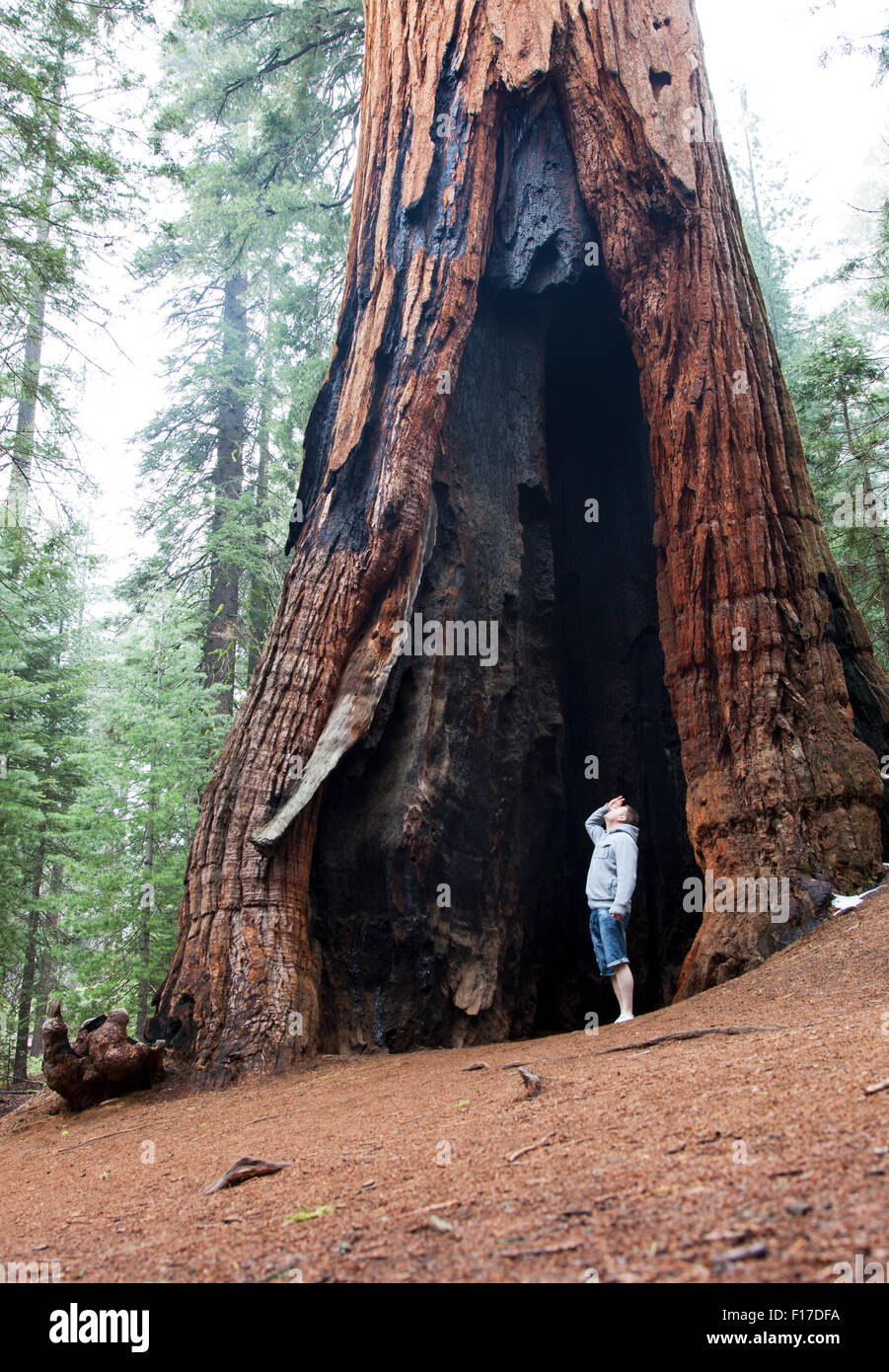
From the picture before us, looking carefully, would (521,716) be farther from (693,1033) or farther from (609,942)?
(693,1033)

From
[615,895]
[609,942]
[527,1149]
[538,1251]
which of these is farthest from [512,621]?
[538,1251]

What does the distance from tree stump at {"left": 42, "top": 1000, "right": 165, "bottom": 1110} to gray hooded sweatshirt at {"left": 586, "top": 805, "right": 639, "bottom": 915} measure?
3.36 m

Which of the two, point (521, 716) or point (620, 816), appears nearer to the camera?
point (620, 816)

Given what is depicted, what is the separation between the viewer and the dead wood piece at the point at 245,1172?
A: 290cm

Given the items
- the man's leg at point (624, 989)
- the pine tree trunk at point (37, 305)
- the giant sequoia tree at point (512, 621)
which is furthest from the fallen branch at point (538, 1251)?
the pine tree trunk at point (37, 305)

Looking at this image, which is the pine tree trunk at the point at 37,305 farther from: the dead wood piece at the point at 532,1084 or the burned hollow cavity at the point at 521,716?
the dead wood piece at the point at 532,1084

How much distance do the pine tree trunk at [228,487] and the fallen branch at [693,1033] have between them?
31.3 feet

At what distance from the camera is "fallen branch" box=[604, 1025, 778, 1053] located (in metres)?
3.69

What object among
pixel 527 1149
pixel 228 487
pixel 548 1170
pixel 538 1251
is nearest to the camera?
pixel 538 1251

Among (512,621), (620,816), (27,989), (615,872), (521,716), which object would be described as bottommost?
(27,989)

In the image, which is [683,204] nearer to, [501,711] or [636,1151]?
[501,711]

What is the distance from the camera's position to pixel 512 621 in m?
8.09

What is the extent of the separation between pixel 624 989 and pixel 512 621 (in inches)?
141
